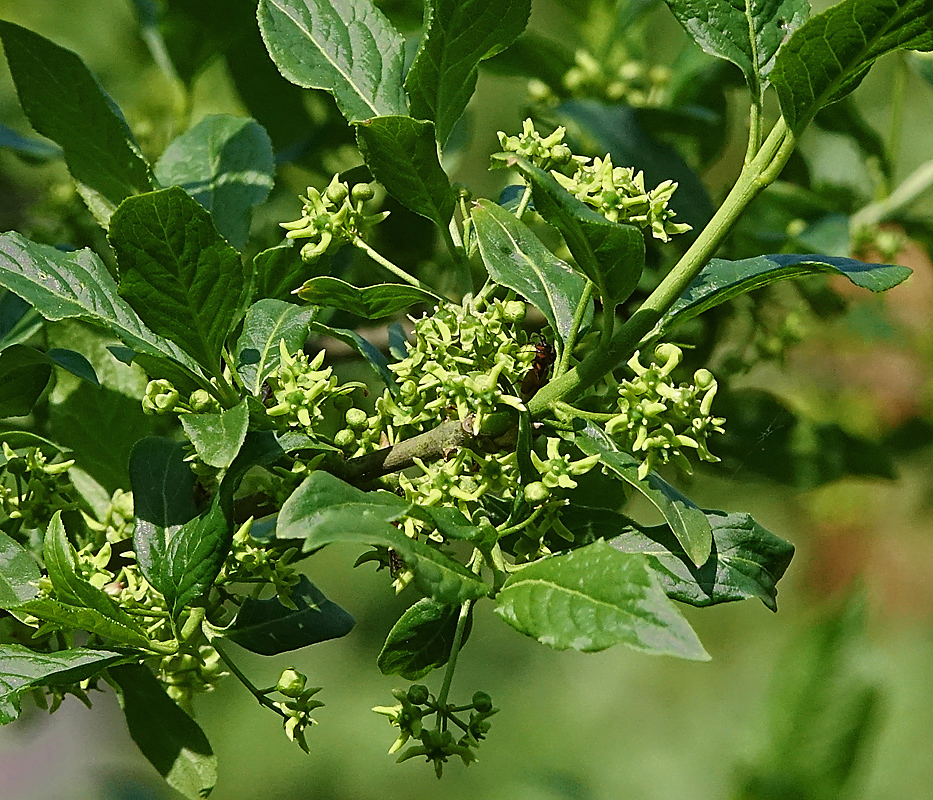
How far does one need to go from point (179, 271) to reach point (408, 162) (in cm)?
16

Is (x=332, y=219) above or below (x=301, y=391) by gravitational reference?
above

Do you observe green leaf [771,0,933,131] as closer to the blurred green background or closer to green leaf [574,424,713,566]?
green leaf [574,424,713,566]

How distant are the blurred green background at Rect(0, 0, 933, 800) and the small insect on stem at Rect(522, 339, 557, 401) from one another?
1318mm

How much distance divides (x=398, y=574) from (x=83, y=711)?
4.12 meters

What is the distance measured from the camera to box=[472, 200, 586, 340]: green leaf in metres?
0.65

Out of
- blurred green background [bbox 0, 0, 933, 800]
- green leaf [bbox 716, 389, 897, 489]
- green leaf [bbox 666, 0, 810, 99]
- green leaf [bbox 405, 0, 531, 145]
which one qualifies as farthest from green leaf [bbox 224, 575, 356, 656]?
blurred green background [bbox 0, 0, 933, 800]

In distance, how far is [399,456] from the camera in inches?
26.6

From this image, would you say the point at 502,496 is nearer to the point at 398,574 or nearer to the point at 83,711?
the point at 398,574

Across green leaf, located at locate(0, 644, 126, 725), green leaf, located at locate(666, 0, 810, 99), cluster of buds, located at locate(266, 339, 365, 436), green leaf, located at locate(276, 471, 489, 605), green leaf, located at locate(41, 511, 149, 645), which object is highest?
green leaf, located at locate(666, 0, 810, 99)

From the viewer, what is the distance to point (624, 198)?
2.07 ft

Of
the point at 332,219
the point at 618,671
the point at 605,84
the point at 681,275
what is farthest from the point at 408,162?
the point at 618,671

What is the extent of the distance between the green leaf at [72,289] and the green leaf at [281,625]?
183 mm

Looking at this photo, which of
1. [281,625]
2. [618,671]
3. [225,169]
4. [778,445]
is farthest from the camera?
[618,671]

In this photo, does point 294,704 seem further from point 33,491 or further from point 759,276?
point 759,276
